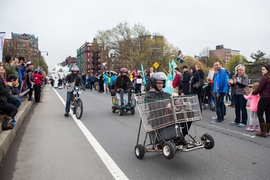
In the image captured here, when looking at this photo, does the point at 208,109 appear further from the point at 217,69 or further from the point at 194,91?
the point at 217,69

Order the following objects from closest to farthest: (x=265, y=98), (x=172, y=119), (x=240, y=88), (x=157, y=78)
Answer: (x=172, y=119) < (x=157, y=78) < (x=265, y=98) < (x=240, y=88)

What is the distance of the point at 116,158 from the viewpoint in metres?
4.79

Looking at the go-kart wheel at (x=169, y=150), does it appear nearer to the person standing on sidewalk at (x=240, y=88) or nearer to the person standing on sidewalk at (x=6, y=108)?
the person standing on sidewalk at (x=6, y=108)

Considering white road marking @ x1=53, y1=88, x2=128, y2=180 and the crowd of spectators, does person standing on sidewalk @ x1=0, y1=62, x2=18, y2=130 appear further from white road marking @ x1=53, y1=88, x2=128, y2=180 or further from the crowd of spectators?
white road marking @ x1=53, y1=88, x2=128, y2=180

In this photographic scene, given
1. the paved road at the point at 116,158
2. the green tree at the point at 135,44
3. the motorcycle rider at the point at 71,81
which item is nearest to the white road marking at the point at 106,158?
the paved road at the point at 116,158

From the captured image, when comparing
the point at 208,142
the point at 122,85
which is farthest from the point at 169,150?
the point at 122,85

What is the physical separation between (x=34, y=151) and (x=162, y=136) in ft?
9.58

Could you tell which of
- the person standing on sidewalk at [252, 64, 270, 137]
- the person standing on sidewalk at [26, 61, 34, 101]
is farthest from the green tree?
the person standing on sidewalk at [252, 64, 270, 137]

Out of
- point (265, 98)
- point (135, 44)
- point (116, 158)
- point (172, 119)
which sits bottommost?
point (116, 158)

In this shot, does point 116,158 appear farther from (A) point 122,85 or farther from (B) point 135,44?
(B) point 135,44

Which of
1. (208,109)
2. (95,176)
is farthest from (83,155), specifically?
(208,109)

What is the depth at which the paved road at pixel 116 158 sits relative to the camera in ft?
13.2

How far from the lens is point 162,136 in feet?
14.3

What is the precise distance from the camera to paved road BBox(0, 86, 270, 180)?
4027mm
